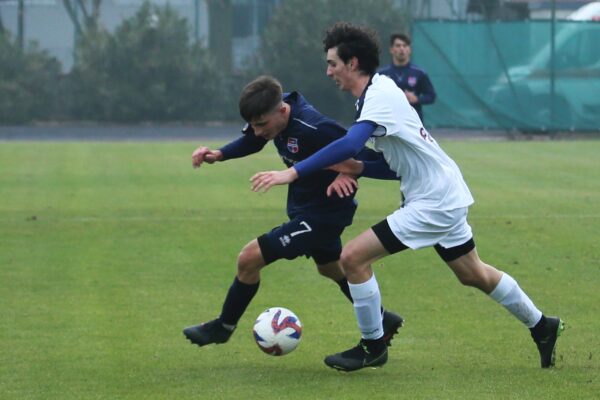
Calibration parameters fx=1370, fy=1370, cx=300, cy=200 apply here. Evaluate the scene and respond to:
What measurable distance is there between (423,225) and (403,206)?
0.63 ft

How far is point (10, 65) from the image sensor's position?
36.9 meters

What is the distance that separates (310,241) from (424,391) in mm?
1201

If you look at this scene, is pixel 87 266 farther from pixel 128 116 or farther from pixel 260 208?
pixel 128 116

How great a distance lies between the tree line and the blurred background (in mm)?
38

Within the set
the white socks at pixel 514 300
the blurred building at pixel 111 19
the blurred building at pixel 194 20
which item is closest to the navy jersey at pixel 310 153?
the white socks at pixel 514 300

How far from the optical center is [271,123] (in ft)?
24.5

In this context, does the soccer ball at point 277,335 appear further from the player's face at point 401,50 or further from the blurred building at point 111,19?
the blurred building at point 111,19

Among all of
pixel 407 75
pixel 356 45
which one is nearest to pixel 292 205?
pixel 356 45

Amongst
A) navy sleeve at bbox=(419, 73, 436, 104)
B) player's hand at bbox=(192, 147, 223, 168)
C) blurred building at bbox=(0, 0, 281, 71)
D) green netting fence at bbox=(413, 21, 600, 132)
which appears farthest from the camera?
blurred building at bbox=(0, 0, 281, 71)

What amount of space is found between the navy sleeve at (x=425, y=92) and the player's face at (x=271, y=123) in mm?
9846

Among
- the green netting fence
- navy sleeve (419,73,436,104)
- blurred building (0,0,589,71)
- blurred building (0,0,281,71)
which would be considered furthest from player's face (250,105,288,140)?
blurred building (0,0,281,71)

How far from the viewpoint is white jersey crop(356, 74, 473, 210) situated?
7035 millimetres

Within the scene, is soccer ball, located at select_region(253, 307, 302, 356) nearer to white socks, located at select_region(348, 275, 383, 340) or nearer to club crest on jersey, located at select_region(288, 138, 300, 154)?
white socks, located at select_region(348, 275, 383, 340)

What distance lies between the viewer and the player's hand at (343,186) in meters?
7.23
